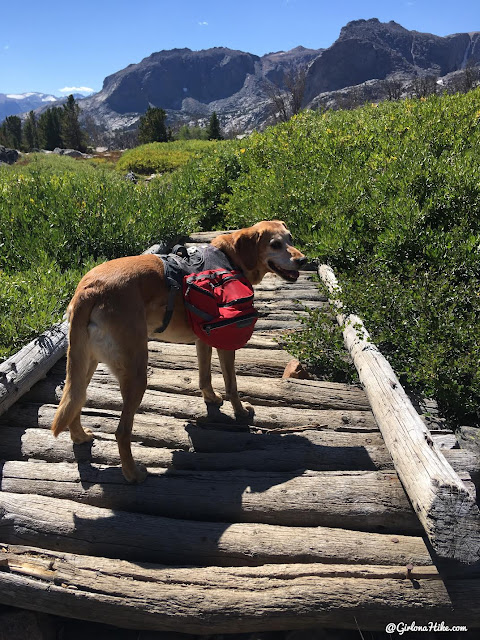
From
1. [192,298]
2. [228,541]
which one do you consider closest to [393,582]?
[228,541]

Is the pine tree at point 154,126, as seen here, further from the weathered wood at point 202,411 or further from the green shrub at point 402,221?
the weathered wood at point 202,411

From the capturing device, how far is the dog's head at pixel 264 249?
3699 millimetres

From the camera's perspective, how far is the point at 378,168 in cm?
780

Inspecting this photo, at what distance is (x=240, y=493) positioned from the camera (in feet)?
9.86

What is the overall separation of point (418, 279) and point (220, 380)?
251cm

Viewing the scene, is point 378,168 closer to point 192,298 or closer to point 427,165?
point 427,165

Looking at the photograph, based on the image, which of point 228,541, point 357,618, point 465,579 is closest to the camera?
point 357,618

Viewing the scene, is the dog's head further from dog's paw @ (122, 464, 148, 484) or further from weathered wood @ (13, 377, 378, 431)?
dog's paw @ (122, 464, 148, 484)

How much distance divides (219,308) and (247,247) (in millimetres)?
754

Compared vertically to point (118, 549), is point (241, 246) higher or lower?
higher

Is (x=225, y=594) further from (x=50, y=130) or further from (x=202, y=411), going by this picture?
(x=50, y=130)

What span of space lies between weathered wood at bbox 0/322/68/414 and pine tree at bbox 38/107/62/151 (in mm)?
63546

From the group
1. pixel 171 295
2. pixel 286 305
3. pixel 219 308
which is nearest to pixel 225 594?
pixel 219 308

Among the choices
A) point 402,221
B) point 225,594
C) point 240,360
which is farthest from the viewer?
point 402,221
